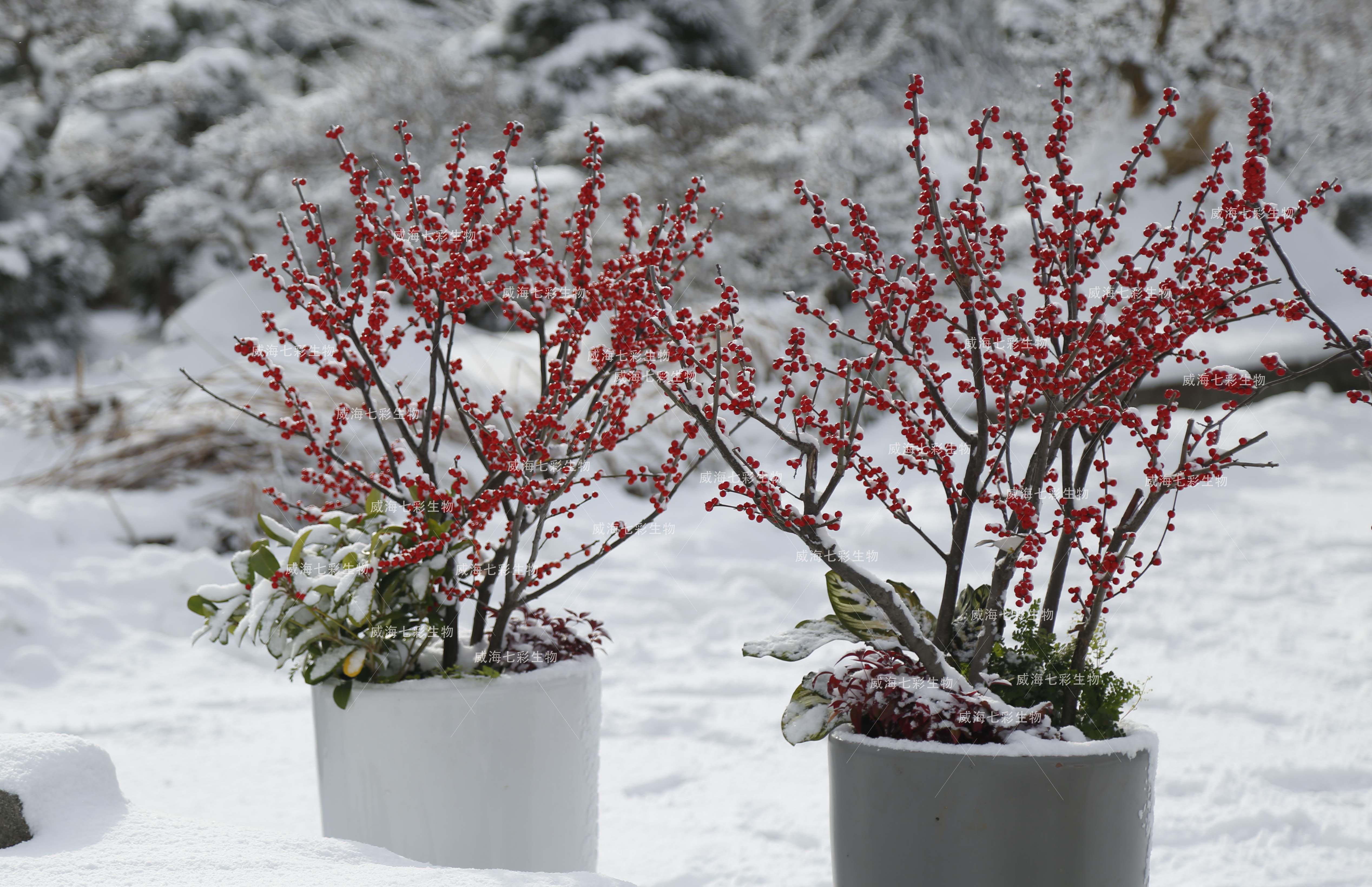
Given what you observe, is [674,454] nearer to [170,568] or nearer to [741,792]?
[741,792]

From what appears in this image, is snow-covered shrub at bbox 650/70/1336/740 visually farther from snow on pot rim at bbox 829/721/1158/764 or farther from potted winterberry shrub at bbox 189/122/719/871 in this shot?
potted winterberry shrub at bbox 189/122/719/871

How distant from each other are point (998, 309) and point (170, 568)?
2604 millimetres

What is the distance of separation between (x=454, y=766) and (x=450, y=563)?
0.83 feet

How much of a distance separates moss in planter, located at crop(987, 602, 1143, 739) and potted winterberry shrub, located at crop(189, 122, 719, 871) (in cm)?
43

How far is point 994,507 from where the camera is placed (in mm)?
1121

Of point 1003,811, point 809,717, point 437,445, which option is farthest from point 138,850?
point 1003,811

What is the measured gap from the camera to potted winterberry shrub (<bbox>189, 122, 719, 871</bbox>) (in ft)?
4.31

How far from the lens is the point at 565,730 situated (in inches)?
54.4

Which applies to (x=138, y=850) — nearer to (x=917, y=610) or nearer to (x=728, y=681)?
(x=917, y=610)

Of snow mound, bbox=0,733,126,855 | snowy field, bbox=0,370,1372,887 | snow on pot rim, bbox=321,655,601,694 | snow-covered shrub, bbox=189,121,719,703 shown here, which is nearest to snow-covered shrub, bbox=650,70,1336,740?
snow-covered shrub, bbox=189,121,719,703

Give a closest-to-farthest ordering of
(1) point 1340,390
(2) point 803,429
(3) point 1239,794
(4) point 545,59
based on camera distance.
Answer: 1. (2) point 803,429
2. (3) point 1239,794
3. (1) point 1340,390
4. (4) point 545,59

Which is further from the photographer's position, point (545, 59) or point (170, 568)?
point (545, 59)

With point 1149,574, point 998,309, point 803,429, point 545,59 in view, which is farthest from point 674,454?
point 545,59

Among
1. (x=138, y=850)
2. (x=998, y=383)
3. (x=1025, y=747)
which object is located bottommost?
(x=138, y=850)
